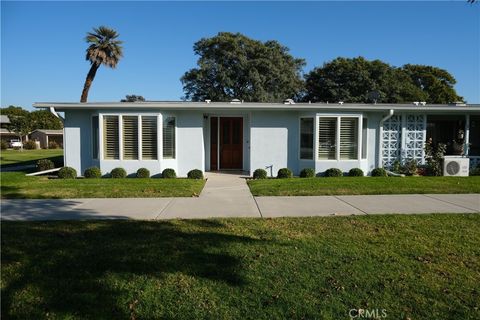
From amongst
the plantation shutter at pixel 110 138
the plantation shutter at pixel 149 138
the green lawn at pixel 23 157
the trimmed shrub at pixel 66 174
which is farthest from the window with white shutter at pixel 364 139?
the green lawn at pixel 23 157

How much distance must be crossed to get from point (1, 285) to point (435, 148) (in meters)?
15.7

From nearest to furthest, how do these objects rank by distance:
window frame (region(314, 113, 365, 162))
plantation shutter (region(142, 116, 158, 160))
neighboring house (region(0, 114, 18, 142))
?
1. plantation shutter (region(142, 116, 158, 160))
2. window frame (region(314, 113, 365, 162))
3. neighboring house (region(0, 114, 18, 142))

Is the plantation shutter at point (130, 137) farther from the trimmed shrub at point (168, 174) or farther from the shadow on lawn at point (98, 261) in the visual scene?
the shadow on lawn at point (98, 261)

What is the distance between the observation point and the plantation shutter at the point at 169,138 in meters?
13.0

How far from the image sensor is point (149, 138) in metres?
12.8

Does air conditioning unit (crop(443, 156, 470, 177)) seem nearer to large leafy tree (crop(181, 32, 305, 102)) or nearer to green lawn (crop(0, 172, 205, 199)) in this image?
green lawn (crop(0, 172, 205, 199))

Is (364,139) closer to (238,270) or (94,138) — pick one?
(94,138)

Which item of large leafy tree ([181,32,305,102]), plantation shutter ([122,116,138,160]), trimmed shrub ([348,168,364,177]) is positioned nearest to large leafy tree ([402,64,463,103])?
large leafy tree ([181,32,305,102])

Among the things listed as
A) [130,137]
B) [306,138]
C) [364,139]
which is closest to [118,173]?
[130,137]

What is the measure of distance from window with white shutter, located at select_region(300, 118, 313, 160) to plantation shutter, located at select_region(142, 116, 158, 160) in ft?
17.3

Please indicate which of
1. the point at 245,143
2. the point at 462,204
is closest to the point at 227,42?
the point at 245,143

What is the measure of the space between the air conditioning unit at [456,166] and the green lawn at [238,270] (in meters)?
8.07

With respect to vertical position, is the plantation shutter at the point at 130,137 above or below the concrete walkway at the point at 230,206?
above

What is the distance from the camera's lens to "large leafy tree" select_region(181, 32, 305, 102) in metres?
36.1
